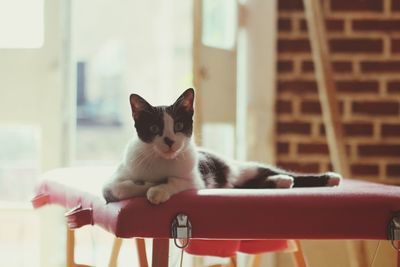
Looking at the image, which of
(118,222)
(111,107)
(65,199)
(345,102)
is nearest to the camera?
(118,222)

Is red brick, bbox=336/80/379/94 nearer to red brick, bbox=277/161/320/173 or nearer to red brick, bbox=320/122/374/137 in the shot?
red brick, bbox=320/122/374/137

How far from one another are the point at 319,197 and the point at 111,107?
3597 millimetres

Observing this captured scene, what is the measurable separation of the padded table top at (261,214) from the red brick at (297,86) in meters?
0.93

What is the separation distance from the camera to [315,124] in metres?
2.03

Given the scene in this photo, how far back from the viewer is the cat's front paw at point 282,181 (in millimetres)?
1351

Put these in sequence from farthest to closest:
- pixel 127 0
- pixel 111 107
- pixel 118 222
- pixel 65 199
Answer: pixel 111 107 < pixel 127 0 < pixel 65 199 < pixel 118 222

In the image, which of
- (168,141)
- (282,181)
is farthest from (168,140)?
(282,181)

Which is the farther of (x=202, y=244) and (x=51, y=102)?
(x=51, y=102)

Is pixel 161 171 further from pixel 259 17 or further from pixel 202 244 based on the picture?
pixel 259 17

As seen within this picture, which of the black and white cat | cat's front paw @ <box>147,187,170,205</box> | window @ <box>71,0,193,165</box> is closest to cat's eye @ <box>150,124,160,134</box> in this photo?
the black and white cat

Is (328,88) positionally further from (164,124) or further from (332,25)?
(164,124)

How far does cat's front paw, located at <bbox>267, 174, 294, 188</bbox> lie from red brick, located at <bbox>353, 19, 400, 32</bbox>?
0.83m

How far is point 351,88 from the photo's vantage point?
6.62ft

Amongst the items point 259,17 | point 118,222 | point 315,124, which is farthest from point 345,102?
point 118,222
